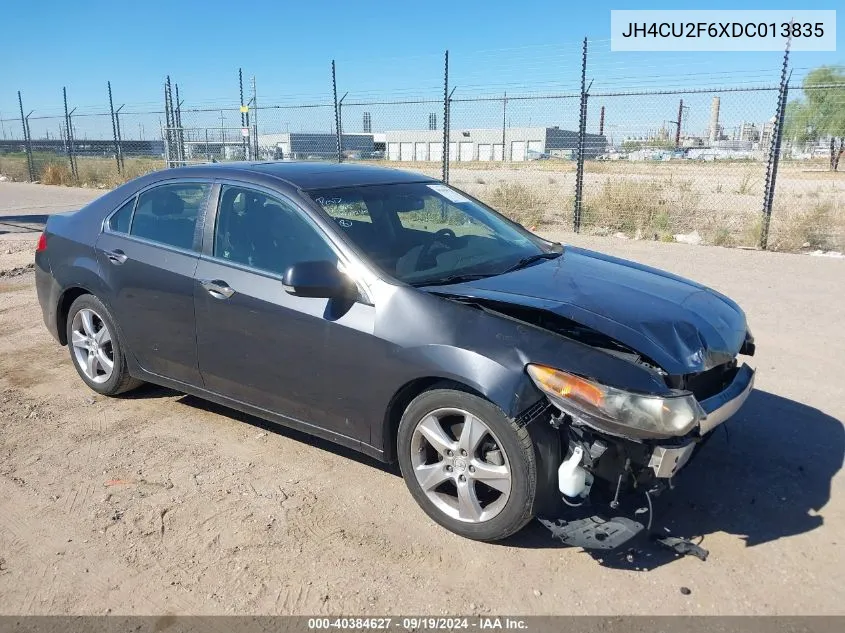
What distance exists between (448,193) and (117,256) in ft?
7.14

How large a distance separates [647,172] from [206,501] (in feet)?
43.1

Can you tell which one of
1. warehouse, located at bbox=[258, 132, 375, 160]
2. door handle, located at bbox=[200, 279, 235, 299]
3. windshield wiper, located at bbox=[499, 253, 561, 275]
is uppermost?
warehouse, located at bbox=[258, 132, 375, 160]

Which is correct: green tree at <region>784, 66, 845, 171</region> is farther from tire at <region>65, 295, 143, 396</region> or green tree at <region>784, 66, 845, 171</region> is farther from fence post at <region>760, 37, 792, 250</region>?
tire at <region>65, 295, 143, 396</region>

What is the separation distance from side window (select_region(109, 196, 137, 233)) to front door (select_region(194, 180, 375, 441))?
2.97 ft

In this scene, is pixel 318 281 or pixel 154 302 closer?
pixel 318 281

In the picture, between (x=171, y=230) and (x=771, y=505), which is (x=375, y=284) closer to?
(x=171, y=230)

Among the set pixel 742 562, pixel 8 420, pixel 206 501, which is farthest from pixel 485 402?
pixel 8 420

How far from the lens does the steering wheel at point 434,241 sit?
370 centimetres

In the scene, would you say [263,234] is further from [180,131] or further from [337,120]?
[180,131]

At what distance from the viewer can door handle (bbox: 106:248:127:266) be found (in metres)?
4.37

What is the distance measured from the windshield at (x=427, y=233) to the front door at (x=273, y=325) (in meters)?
0.25

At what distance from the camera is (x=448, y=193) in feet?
15.0

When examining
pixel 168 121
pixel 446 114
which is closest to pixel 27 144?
pixel 168 121

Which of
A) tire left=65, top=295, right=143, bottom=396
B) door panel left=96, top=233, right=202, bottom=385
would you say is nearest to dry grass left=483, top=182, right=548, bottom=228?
tire left=65, top=295, right=143, bottom=396
